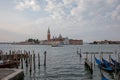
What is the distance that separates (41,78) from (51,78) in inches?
48.5

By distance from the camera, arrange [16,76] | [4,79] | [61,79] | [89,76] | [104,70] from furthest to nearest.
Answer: [104,70], [89,76], [61,79], [16,76], [4,79]

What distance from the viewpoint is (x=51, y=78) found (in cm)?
2886

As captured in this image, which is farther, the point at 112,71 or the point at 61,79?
the point at 112,71

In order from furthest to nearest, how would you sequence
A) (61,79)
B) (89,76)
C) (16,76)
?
(89,76)
(61,79)
(16,76)

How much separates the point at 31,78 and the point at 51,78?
2467 mm

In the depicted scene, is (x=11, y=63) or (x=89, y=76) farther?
(x=11, y=63)

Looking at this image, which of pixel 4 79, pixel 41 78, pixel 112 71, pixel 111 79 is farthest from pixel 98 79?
pixel 4 79

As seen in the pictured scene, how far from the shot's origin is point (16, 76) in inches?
810

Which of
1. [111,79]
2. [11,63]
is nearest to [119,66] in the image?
[111,79]

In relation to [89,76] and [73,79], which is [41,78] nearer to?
[73,79]

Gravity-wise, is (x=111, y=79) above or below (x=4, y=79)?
below

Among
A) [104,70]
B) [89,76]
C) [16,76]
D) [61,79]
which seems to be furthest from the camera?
[104,70]

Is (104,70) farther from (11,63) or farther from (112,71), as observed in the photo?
(11,63)

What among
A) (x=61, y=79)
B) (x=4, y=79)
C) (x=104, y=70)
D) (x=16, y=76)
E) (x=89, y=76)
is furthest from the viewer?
(x=104, y=70)
